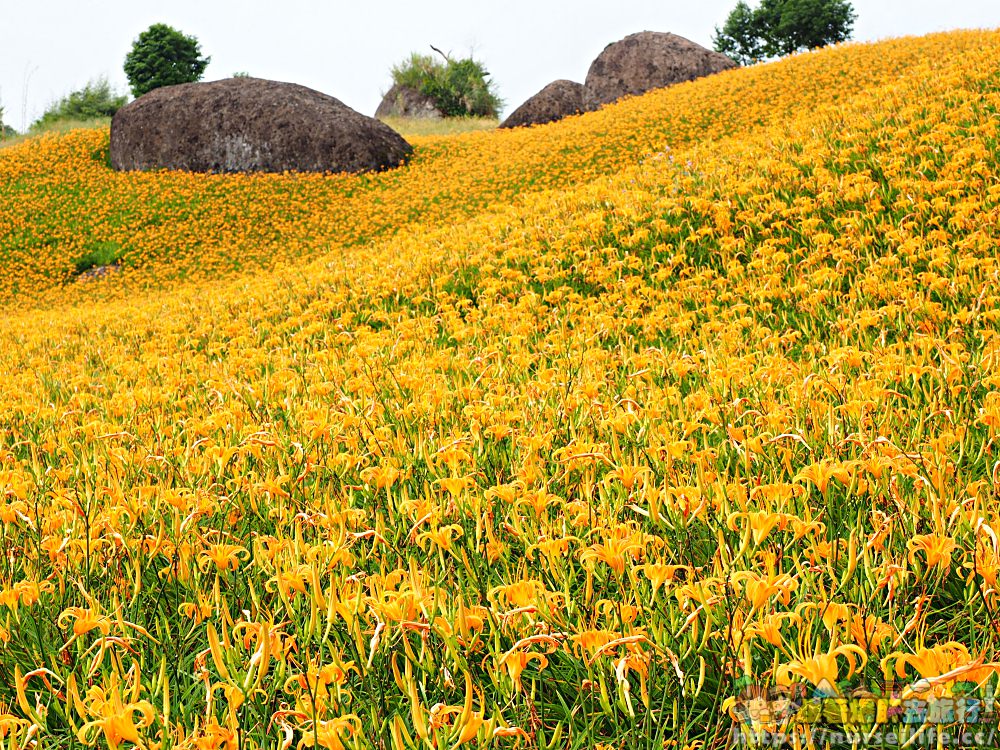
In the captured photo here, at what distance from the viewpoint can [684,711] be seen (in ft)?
4.52

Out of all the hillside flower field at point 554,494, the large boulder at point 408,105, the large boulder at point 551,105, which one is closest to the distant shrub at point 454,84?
the large boulder at point 408,105

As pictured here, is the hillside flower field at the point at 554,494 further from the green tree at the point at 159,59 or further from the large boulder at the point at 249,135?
the green tree at the point at 159,59

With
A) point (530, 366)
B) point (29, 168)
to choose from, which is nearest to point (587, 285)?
point (530, 366)

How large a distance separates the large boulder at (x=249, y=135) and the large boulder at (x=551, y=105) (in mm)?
8213

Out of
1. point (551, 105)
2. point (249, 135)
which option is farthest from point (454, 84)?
point (249, 135)

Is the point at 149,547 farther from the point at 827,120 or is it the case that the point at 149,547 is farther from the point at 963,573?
the point at 827,120

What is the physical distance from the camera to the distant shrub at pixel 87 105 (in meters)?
38.5

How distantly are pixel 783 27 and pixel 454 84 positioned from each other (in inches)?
933

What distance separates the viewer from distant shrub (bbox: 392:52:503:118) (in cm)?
4103

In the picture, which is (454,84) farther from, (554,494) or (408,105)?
(554,494)

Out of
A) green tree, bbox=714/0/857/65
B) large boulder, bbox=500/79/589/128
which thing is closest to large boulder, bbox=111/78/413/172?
large boulder, bbox=500/79/589/128

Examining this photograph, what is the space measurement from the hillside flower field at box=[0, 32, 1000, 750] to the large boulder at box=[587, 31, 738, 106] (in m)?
22.0

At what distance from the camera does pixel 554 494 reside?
221 cm

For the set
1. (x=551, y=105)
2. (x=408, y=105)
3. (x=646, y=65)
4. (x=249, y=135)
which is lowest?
(x=249, y=135)
